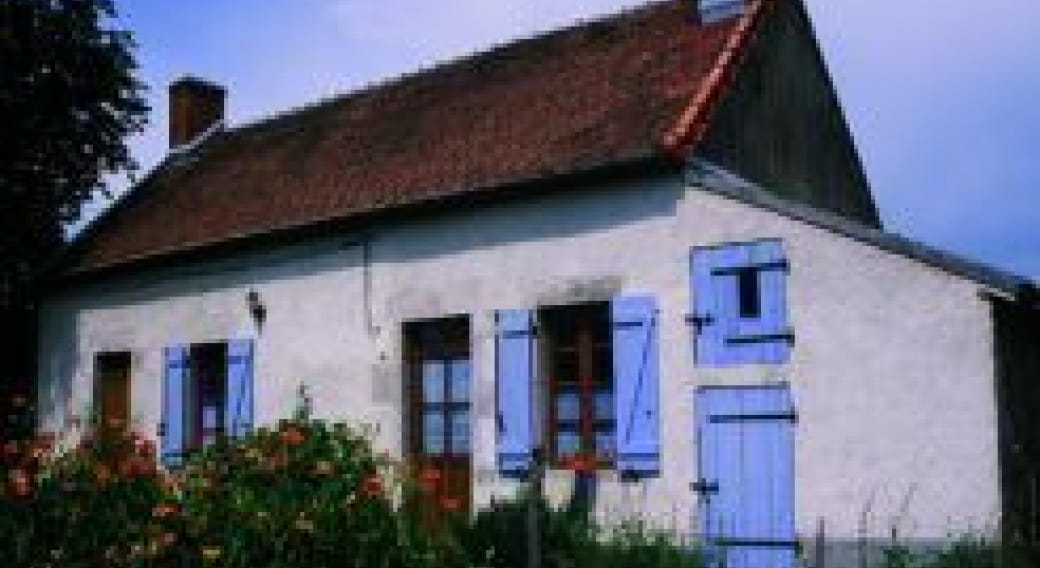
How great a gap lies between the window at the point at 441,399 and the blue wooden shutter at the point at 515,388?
0.61m

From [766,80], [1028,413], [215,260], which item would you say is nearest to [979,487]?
[1028,413]

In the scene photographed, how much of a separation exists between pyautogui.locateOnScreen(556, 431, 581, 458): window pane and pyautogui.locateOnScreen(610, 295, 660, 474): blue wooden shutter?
1.93 ft

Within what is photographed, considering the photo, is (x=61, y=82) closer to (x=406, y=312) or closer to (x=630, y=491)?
(x=406, y=312)

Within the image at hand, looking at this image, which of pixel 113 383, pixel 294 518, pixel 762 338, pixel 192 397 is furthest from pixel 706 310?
pixel 113 383

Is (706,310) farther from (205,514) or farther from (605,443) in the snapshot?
(205,514)

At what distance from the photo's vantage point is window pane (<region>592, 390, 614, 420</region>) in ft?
41.5

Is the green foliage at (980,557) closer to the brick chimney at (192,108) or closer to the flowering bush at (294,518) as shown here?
the flowering bush at (294,518)

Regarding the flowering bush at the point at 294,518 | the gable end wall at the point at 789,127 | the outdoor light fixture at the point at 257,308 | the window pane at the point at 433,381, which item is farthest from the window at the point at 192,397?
the flowering bush at the point at 294,518

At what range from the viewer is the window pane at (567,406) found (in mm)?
12906

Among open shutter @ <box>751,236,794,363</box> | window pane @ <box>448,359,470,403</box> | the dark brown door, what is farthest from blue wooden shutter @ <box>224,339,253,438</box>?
open shutter @ <box>751,236,794,363</box>

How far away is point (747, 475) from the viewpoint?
1147cm

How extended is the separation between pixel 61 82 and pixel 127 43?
1.37m

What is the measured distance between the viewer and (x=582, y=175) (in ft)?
41.9

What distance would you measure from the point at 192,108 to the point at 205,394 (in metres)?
6.56
